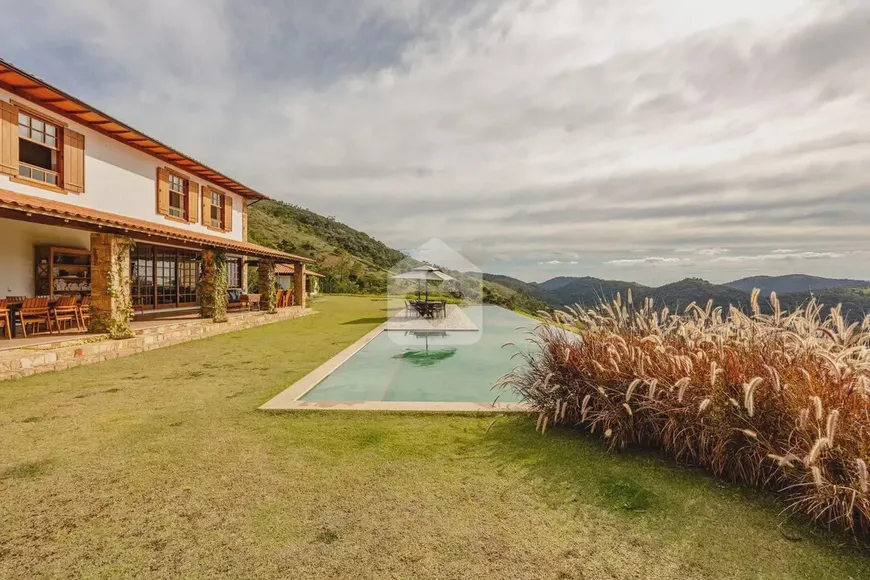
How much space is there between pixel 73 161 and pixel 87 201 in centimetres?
119

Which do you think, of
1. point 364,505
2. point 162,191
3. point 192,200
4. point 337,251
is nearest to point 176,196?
point 192,200

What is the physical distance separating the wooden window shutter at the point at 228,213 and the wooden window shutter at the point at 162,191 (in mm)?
4468

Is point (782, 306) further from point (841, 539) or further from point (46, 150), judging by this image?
point (46, 150)

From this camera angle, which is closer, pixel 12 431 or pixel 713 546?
pixel 713 546

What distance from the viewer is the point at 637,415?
4.43 metres

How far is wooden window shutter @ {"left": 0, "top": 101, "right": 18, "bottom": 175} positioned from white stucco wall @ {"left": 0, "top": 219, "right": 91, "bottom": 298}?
1.68 metres

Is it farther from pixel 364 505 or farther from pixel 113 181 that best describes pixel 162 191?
pixel 364 505

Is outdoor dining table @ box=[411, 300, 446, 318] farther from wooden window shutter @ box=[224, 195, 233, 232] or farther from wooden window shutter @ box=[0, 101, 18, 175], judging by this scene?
wooden window shutter @ box=[0, 101, 18, 175]

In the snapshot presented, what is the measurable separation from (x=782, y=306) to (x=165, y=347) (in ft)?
45.2

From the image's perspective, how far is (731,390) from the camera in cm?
384

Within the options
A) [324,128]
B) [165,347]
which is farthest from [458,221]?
[165,347]

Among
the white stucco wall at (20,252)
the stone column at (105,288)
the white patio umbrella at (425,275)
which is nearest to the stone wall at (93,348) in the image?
the stone column at (105,288)

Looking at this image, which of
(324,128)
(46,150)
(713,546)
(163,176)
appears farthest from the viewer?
(324,128)

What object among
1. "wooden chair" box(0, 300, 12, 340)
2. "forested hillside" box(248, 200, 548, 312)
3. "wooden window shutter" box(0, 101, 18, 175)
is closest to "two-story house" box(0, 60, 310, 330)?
"wooden window shutter" box(0, 101, 18, 175)
